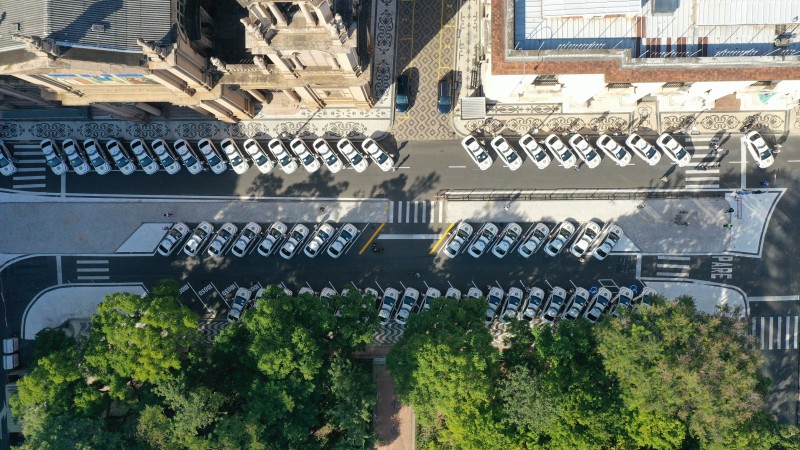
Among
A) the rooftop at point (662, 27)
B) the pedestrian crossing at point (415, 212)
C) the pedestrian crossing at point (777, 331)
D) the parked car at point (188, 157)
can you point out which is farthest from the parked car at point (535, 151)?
the parked car at point (188, 157)

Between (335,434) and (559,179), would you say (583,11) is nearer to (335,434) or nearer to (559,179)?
(559,179)

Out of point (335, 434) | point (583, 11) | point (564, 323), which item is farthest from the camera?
point (335, 434)

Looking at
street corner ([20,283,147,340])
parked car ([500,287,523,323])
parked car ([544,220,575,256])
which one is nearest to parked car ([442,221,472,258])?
parked car ([500,287,523,323])

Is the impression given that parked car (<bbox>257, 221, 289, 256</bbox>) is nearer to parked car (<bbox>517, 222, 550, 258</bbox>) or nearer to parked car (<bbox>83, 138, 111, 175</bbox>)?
parked car (<bbox>83, 138, 111, 175</bbox>)

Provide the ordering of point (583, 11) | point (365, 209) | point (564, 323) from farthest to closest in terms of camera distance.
A: point (365, 209), point (564, 323), point (583, 11)

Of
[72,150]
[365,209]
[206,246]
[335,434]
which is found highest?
[72,150]

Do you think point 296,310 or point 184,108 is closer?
point 296,310

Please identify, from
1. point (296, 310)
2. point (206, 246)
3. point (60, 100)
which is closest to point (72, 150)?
point (60, 100)
